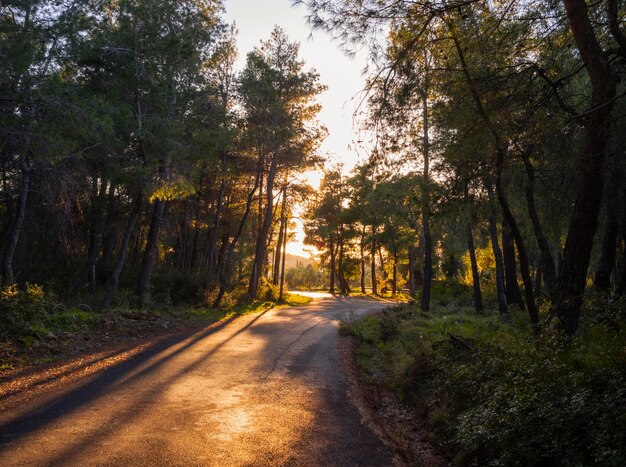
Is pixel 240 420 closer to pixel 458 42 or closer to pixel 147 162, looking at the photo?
pixel 458 42

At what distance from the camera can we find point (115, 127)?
15.3 meters

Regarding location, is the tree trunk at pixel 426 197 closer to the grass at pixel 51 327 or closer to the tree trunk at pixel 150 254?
the grass at pixel 51 327

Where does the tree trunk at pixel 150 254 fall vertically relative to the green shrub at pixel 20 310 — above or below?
above

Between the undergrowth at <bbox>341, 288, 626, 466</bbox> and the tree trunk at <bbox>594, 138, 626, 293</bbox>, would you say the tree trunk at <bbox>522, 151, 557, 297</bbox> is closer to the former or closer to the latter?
the tree trunk at <bbox>594, 138, 626, 293</bbox>

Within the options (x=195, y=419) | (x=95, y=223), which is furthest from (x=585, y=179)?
(x=95, y=223)

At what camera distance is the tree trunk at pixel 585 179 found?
6586 millimetres

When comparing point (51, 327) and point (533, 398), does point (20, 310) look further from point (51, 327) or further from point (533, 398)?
point (533, 398)

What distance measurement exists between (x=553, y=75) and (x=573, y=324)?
455 centimetres

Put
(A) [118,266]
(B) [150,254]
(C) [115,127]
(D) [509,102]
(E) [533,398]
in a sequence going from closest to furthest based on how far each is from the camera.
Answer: (E) [533,398], (D) [509,102], (C) [115,127], (A) [118,266], (B) [150,254]

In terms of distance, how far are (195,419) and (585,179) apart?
6.65 metres

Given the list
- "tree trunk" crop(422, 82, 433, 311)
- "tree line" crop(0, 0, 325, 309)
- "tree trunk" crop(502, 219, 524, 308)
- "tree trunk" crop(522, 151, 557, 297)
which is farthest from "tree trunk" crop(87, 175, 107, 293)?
"tree trunk" crop(522, 151, 557, 297)

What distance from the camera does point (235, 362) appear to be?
33.8 ft

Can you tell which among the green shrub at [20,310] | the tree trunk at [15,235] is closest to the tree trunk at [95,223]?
the tree trunk at [15,235]

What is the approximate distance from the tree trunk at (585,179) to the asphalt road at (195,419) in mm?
3666
